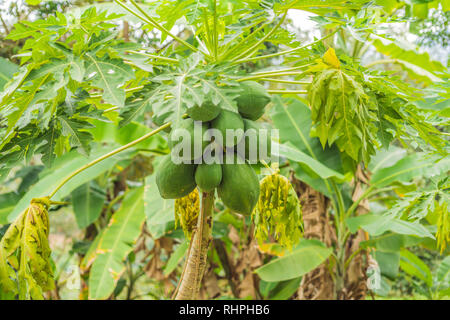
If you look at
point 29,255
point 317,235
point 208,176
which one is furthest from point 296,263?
point 29,255

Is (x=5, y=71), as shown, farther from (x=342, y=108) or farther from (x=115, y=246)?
(x=342, y=108)

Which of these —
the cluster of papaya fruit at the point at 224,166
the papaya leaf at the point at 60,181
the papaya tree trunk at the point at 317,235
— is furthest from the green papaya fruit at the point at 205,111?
the papaya tree trunk at the point at 317,235

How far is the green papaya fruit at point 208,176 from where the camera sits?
824 mm

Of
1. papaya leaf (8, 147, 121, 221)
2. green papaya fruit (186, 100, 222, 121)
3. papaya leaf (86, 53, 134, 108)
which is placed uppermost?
papaya leaf (86, 53, 134, 108)

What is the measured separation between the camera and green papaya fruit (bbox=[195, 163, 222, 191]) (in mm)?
824

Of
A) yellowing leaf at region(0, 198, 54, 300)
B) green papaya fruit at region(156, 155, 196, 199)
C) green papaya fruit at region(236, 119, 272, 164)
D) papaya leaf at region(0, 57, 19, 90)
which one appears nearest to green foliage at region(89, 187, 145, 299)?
papaya leaf at region(0, 57, 19, 90)

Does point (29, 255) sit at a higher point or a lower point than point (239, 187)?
lower

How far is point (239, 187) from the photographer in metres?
0.83

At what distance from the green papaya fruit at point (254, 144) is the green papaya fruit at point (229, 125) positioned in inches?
0.9

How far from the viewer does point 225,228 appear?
253 centimetres

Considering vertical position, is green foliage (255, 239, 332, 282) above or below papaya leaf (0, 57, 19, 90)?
below

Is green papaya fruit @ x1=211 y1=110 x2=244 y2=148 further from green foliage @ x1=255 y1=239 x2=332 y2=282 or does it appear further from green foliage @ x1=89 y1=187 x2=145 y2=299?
green foliage @ x1=89 y1=187 x2=145 y2=299

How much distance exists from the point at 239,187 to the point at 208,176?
7 centimetres
